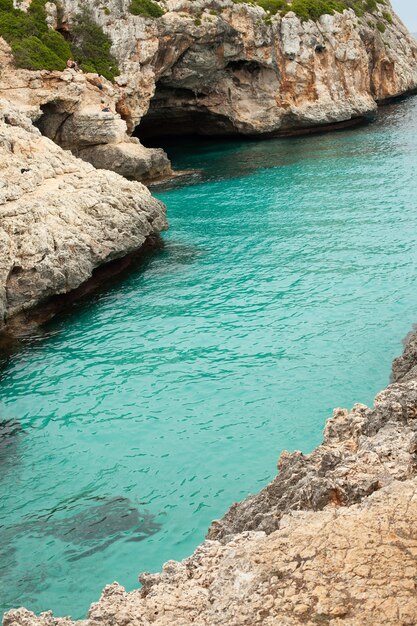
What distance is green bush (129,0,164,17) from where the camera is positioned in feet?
135

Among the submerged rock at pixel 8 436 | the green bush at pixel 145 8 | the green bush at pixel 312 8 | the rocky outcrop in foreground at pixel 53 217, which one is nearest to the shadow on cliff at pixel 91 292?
the rocky outcrop in foreground at pixel 53 217

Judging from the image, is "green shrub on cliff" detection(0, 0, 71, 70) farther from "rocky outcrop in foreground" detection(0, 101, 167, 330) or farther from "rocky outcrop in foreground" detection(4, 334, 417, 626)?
"rocky outcrop in foreground" detection(4, 334, 417, 626)

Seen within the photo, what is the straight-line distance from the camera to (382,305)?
19.9 meters

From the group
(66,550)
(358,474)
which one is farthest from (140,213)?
(358,474)

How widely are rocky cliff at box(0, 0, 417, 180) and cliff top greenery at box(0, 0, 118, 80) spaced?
1.60 ft

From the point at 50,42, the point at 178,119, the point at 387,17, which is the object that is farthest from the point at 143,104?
the point at 387,17

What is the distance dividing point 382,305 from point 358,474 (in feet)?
45.7

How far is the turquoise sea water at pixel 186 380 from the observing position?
38.9ft

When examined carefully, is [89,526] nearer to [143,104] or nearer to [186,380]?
[186,380]

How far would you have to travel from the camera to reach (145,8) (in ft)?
136

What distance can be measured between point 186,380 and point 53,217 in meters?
8.36

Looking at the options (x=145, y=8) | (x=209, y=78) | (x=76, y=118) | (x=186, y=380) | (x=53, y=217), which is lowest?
(x=186, y=380)

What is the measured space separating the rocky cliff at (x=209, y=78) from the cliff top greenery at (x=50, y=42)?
1.60ft

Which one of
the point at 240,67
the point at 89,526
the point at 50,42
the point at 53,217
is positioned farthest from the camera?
the point at 240,67
